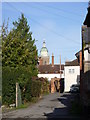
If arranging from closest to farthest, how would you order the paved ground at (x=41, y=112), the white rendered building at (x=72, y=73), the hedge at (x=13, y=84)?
the paved ground at (x=41, y=112), the hedge at (x=13, y=84), the white rendered building at (x=72, y=73)

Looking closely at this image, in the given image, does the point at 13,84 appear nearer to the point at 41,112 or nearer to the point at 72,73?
the point at 41,112

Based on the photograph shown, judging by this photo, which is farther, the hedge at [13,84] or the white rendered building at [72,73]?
the white rendered building at [72,73]

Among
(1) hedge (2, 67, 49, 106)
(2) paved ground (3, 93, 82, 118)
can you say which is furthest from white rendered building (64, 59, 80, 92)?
(2) paved ground (3, 93, 82, 118)

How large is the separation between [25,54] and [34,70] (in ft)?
21.3

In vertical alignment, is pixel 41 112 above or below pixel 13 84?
below

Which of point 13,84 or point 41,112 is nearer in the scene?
point 41,112

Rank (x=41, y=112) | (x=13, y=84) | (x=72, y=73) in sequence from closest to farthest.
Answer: (x=41, y=112), (x=13, y=84), (x=72, y=73)

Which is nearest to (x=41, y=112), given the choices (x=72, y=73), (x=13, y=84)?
(x=13, y=84)

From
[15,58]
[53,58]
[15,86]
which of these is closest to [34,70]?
[15,58]

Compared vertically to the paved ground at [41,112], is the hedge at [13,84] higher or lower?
higher

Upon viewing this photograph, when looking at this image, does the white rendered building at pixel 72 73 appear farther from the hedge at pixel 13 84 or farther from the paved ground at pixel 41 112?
the paved ground at pixel 41 112

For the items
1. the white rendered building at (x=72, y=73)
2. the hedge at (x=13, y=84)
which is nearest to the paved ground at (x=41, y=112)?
the hedge at (x=13, y=84)

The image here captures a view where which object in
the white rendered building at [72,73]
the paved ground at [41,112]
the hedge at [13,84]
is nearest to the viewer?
the paved ground at [41,112]

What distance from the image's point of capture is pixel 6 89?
21203 millimetres
